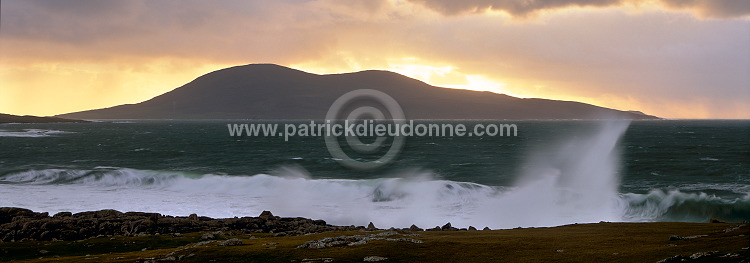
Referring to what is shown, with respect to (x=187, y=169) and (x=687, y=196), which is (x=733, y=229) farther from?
(x=187, y=169)

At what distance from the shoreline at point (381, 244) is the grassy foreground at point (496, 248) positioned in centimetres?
3

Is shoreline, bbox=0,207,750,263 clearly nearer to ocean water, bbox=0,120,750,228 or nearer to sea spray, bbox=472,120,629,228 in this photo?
ocean water, bbox=0,120,750,228

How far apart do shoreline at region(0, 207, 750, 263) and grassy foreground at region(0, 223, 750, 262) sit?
3 cm

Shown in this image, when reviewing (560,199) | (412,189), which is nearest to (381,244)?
(560,199)

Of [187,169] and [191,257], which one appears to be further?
[187,169]

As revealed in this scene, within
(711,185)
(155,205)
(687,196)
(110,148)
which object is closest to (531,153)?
(711,185)

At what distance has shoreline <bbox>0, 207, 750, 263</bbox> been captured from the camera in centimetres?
1788

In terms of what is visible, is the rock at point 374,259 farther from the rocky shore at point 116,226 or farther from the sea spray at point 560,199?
the sea spray at point 560,199

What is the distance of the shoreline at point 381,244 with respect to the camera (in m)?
17.9

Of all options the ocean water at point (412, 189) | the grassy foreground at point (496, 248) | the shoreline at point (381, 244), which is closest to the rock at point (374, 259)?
the shoreline at point (381, 244)

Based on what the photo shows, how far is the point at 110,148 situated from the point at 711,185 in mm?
93432

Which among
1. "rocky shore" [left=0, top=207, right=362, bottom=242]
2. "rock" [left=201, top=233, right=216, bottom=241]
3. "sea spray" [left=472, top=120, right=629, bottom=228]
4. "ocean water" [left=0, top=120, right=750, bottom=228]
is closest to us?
"rock" [left=201, top=233, right=216, bottom=241]

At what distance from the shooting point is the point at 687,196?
154ft

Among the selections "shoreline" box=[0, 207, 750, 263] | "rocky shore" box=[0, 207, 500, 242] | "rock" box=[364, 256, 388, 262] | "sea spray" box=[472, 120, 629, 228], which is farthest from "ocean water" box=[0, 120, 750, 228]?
"rock" box=[364, 256, 388, 262]
